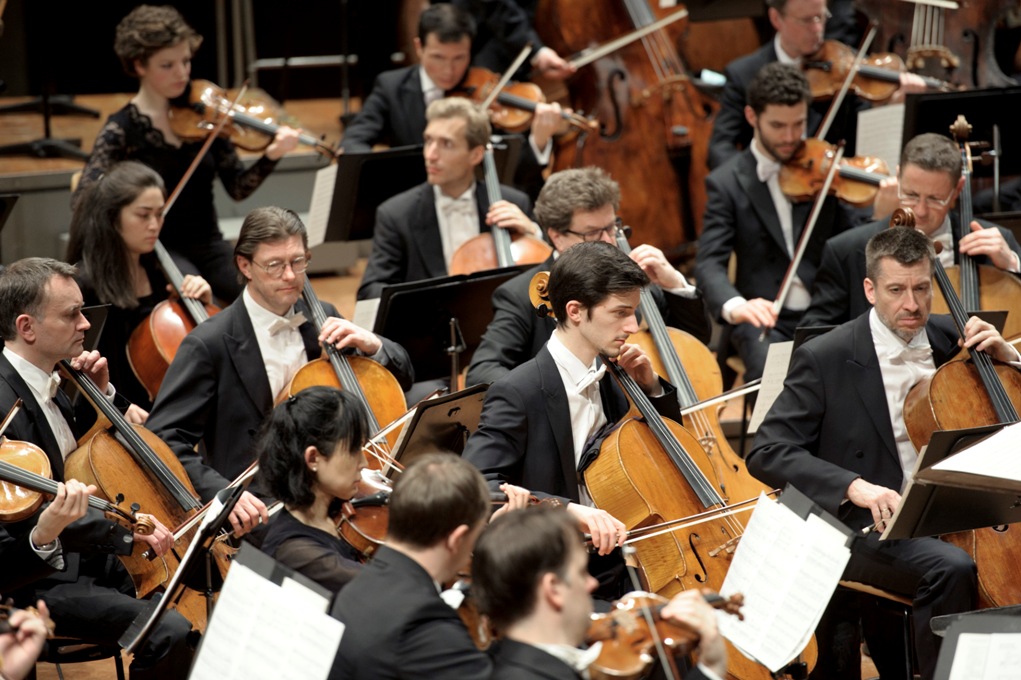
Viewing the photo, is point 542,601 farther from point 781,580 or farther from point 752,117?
point 752,117

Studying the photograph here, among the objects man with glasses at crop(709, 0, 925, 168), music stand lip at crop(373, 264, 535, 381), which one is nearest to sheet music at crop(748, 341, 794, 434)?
music stand lip at crop(373, 264, 535, 381)

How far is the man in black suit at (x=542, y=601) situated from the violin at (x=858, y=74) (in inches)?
155

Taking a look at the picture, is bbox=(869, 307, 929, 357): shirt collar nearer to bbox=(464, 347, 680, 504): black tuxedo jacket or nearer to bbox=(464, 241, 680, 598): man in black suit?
bbox=(464, 241, 680, 598): man in black suit

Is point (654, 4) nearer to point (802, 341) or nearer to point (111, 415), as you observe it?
point (802, 341)

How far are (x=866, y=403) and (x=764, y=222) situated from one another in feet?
5.62

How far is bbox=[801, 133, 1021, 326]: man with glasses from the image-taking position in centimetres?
422

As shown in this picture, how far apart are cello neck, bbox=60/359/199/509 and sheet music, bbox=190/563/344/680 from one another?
0.90 metres

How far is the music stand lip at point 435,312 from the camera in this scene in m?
4.23

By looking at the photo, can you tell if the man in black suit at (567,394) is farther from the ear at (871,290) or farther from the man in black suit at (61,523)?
the man in black suit at (61,523)

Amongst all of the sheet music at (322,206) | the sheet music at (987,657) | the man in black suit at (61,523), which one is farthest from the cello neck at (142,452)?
the sheet music at (322,206)

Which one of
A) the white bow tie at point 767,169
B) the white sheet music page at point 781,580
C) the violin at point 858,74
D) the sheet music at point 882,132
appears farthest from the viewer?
the violin at point 858,74

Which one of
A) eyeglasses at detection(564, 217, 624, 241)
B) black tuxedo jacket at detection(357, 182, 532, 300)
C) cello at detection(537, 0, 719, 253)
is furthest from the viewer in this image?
cello at detection(537, 0, 719, 253)

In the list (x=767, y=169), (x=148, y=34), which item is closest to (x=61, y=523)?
(x=148, y=34)

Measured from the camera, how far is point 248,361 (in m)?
3.85
